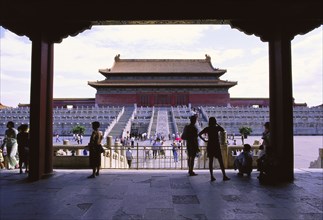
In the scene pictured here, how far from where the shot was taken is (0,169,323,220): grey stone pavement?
3.20m

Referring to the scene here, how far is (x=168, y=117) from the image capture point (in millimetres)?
29297

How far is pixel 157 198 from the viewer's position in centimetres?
388

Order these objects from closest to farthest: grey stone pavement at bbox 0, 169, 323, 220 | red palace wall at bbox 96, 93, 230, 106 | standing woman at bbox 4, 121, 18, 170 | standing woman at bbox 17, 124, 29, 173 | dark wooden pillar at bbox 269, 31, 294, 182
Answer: grey stone pavement at bbox 0, 169, 323, 220 < dark wooden pillar at bbox 269, 31, 294, 182 < standing woman at bbox 17, 124, 29, 173 < standing woman at bbox 4, 121, 18, 170 < red palace wall at bbox 96, 93, 230, 106

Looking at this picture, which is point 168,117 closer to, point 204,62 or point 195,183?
point 204,62

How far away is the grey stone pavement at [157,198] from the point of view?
320cm

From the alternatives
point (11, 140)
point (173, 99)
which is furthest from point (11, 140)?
point (173, 99)

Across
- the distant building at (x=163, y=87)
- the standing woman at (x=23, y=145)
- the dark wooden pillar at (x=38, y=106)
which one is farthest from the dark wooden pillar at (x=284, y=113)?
the distant building at (x=163, y=87)

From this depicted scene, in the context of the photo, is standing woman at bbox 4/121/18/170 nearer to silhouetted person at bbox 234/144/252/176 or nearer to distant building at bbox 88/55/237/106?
silhouetted person at bbox 234/144/252/176

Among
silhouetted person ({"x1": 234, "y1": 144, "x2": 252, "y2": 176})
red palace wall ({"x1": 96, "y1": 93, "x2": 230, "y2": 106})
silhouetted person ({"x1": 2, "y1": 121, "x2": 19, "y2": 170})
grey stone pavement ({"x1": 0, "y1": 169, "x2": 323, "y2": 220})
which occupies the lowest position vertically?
grey stone pavement ({"x1": 0, "y1": 169, "x2": 323, "y2": 220})

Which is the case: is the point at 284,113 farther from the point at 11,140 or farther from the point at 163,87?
the point at 163,87

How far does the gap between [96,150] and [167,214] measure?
8.90ft

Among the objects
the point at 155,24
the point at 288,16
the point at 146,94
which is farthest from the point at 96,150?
the point at 146,94

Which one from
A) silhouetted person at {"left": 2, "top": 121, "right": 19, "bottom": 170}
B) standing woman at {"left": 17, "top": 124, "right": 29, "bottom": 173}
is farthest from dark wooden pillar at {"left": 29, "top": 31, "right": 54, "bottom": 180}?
silhouetted person at {"left": 2, "top": 121, "right": 19, "bottom": 170}

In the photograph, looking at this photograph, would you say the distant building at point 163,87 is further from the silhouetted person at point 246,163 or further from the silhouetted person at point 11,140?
the silhouetted person at point 246,163
